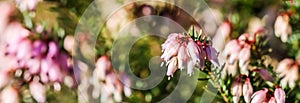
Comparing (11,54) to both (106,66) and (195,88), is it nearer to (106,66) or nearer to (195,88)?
(106,66)

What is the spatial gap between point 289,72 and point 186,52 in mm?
658

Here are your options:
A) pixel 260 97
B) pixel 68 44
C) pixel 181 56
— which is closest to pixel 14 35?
pixel 68 44

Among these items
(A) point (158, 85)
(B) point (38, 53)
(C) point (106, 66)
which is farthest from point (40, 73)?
(A) point (158, 85)

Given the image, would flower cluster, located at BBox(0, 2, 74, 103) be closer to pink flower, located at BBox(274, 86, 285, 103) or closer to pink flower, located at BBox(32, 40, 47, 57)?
pink flower, located at BBox(32, 40, 47, 57)

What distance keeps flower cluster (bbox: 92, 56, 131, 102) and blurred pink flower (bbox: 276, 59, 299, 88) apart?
1.66 feet

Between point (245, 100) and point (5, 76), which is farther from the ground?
point (5, 76)

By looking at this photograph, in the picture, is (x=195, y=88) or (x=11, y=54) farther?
(x=195, y=88)

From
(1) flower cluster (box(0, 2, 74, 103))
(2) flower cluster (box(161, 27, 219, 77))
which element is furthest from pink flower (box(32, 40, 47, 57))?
(2) flower cluster (box(161, 27, 219, 77))

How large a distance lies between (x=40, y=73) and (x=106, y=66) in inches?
8.3

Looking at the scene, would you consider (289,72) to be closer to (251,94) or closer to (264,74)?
(264,74)

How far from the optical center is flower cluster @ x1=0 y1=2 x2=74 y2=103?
84.6 inches

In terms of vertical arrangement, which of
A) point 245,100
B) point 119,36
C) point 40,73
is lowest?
point 245,100

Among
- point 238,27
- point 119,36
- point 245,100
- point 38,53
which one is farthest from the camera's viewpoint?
point 238,27

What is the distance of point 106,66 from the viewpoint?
221cm
